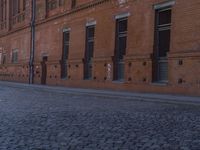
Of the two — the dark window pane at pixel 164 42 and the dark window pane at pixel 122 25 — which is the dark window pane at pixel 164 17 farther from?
the dark window pane at pixel 122 25

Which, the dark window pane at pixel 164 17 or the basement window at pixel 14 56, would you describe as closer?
the dark window pane at pixel 164 17

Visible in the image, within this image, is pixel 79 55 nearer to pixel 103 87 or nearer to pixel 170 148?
pixel 103 87

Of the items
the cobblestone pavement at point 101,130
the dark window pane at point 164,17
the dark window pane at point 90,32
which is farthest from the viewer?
the dark window pane at point 90,32

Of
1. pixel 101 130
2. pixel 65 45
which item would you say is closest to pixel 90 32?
pixel 65 45

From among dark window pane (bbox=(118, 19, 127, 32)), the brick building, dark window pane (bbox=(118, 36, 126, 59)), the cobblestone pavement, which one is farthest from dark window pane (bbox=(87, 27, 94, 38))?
the cobblestone pavement

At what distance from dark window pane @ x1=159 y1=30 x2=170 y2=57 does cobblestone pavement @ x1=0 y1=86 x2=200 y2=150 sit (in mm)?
7050

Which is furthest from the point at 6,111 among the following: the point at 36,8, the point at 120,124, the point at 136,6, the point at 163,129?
the point at 36,8

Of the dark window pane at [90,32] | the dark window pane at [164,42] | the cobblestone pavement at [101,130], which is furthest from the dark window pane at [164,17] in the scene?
the cobblestone pavement at [101,130]

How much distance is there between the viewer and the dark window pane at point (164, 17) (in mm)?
19950

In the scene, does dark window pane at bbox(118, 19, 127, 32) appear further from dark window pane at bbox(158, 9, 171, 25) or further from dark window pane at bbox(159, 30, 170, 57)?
dark window pane at bbox(159, 30, 170, 57)

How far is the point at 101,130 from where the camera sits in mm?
9148

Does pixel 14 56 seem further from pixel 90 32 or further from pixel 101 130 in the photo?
pixel 101 130

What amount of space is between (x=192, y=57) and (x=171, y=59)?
1378 mm

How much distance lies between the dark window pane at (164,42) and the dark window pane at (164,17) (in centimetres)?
43
